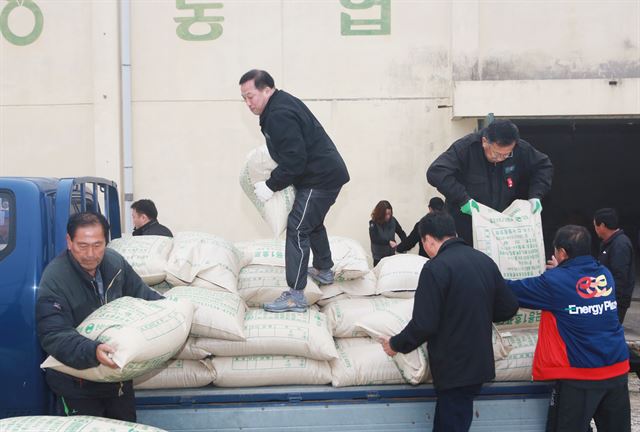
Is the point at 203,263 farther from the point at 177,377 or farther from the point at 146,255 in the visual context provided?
the point at 177,377

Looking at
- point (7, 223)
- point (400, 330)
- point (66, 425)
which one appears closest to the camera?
point (66, 425)

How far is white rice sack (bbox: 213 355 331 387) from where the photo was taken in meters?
3.44

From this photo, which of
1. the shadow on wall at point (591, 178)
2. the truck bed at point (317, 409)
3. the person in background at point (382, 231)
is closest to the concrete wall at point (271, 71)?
the person in background at point (382, 231)

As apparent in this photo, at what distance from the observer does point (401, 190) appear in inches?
351

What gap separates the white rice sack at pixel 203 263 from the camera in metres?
3.90

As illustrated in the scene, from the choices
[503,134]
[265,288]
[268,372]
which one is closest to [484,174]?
[503,134]

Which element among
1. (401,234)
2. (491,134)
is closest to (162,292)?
(491,134)

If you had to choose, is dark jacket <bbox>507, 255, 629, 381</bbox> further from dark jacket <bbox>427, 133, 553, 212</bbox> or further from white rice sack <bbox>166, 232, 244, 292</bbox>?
white rice sack <bbox>166, 232, 244, 292</bbox>

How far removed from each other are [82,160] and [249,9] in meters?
3.02

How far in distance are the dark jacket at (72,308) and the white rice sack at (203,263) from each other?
22.2 inches

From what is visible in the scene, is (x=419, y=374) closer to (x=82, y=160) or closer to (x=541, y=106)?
(x=541, y=106)

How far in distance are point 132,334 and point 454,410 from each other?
1.57 metres

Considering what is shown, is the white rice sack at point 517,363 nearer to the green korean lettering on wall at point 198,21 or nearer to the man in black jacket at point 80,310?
the man in black jacket at point 80,310

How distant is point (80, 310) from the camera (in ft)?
9.84
